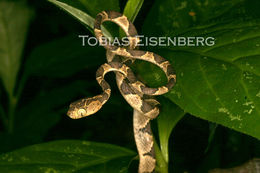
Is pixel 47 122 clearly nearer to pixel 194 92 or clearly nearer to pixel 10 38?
pixel 10 38

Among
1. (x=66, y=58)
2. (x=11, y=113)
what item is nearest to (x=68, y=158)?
(x=66, y=58)

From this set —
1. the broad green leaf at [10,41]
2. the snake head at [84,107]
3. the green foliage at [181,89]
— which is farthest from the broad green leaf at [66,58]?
the snake head at [84,107]

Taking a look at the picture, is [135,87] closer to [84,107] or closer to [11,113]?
[84,107]

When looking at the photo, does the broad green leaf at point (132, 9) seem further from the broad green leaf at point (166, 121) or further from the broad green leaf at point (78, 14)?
the broad green leaf at point (166, 121)

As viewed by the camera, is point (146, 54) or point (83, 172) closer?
point (83, 172)

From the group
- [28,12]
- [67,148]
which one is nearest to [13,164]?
[67,148]

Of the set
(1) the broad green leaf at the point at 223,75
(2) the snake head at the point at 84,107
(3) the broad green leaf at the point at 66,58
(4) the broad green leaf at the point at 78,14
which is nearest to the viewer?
(1) the broad green leaf at the point at 223,75
